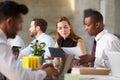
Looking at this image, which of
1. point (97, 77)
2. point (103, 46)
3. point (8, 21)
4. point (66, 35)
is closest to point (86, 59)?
point (103, 46)

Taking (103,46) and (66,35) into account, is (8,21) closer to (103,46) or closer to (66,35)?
(103,46)

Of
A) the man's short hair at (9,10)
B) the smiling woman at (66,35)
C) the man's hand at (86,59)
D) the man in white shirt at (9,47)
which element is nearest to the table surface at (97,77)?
the man in white shirt at (9,47)

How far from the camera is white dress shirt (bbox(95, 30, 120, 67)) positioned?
10.4 ft

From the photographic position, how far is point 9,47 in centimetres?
210

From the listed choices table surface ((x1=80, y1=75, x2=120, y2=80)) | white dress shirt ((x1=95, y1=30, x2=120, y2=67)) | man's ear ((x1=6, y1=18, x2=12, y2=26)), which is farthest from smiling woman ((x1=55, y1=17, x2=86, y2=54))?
man's ear ((x1=6, y1=18, x2=12, y2=26))

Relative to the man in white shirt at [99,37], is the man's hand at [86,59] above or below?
below

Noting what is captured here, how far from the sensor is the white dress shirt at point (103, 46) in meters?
3.17

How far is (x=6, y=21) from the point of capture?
2.16 m

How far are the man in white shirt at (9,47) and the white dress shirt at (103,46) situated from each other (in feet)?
3.04

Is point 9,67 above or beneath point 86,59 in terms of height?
above

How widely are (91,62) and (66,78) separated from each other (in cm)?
72

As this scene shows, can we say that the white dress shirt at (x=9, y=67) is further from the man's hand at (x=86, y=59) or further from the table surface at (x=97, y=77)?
the man's hand at (x=86, y=59)

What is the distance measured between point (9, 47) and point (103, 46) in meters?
1.37

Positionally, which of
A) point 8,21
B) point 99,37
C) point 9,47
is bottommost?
point 99,37
